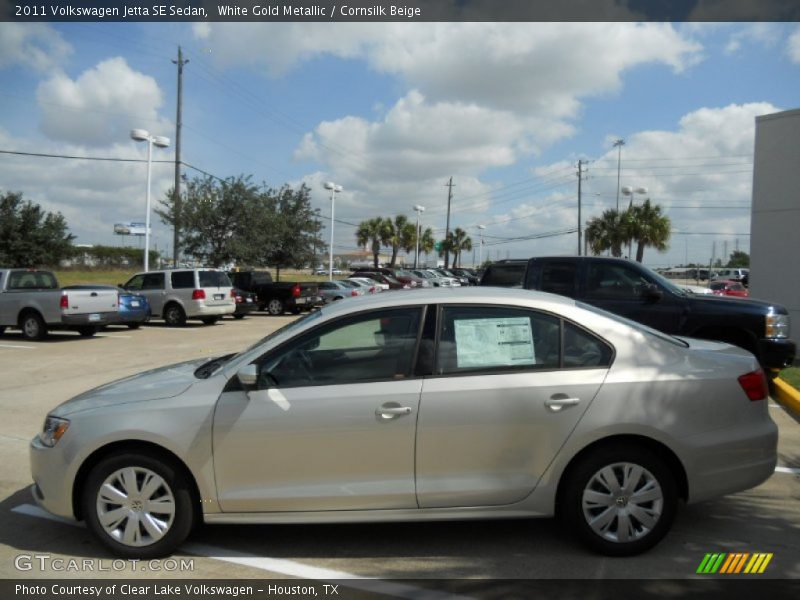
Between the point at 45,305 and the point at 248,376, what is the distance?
47.9 ft

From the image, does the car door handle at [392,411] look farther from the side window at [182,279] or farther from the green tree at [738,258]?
the green tree at [738,258]

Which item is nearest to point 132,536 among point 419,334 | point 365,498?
point 365,498

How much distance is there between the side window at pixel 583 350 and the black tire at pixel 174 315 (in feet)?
61.5

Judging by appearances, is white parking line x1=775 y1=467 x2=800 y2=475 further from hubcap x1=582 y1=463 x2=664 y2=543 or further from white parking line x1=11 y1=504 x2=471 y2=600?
white parking line x1=11 y1=504 x2=471 y2=600

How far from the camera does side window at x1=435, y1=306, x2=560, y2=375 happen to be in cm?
418

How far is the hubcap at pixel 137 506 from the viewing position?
4.10 meters

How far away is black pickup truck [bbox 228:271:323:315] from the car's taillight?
74.3 feet

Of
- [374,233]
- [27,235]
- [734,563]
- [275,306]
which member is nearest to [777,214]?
[734,563]

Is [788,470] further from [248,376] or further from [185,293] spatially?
[185,293]

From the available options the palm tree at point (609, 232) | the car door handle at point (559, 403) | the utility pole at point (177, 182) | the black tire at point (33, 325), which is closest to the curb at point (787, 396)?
the car door handle at point (559, 403)

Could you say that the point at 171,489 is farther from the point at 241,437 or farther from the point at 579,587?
the point at 579,587

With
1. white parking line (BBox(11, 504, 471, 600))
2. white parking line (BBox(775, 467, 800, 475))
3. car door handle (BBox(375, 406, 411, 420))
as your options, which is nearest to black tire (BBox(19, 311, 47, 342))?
white parking line (BBox(11, 504, 471, 600))

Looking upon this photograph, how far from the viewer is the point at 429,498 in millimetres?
4035

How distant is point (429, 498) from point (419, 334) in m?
1.01
